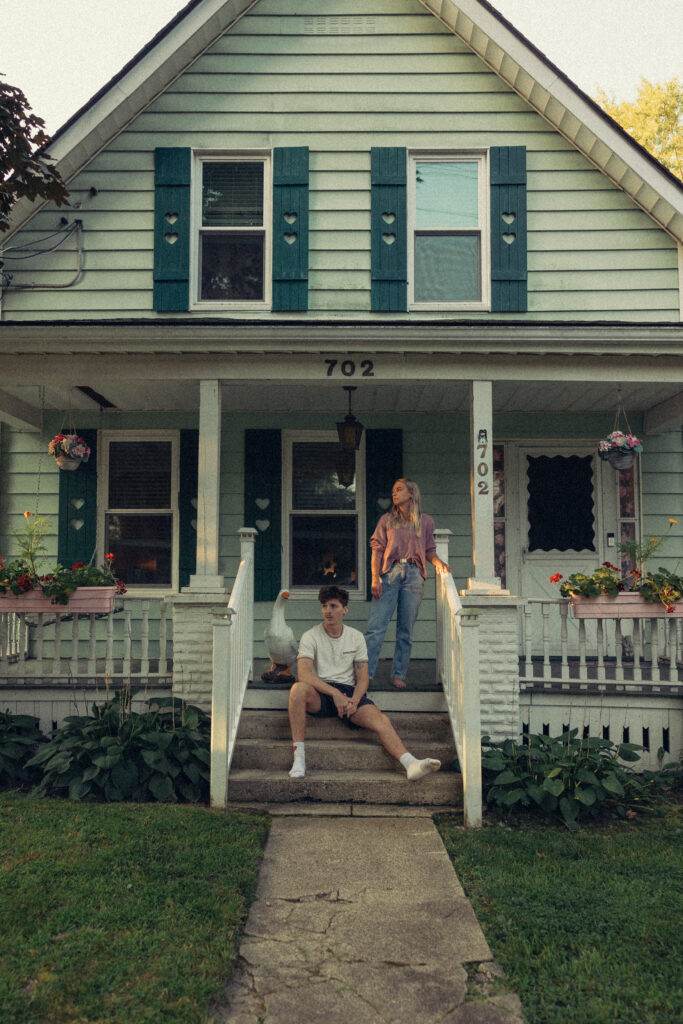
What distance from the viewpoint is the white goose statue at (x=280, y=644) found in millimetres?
6090

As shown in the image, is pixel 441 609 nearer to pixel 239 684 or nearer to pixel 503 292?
pixel 239 684

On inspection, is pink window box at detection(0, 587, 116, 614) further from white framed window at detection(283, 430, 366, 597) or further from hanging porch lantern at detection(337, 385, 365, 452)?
hanging porch lantern at detection(337, 385, 365, 452)

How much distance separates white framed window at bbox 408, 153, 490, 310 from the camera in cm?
737

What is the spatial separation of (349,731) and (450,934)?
239 centimetres

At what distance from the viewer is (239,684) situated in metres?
5.67

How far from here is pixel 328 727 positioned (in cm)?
572

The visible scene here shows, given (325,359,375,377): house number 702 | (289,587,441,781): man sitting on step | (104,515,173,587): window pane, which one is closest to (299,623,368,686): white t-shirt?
(289,587,441,781): man sitting on step

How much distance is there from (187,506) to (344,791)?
150 inches

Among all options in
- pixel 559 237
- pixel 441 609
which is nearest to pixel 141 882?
pixel 441 609

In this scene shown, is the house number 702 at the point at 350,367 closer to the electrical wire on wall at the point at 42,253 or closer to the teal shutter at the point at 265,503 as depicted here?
the teal shutter at the point at 265,503

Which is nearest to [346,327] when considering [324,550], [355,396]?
[355,396]

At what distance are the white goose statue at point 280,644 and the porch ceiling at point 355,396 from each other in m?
2.03

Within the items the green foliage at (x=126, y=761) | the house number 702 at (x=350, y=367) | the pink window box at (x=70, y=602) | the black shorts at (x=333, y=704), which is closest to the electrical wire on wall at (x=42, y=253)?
the house number 702 at (x=350, y=367)

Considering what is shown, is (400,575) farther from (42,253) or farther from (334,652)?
(42,253)
